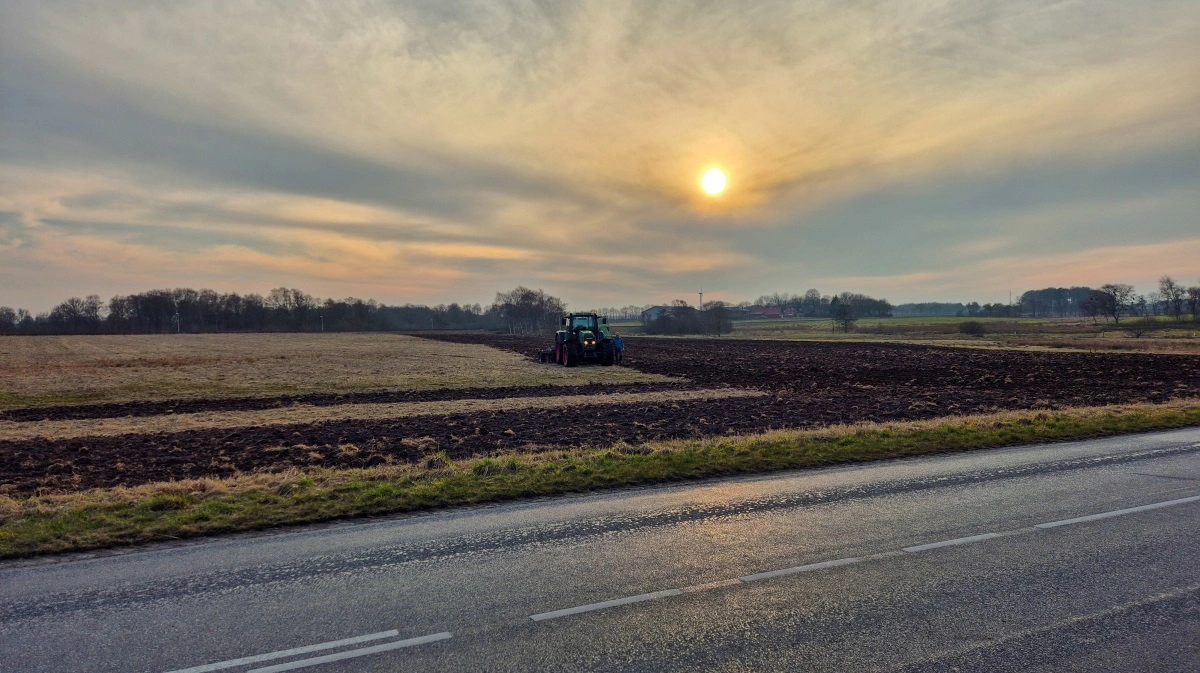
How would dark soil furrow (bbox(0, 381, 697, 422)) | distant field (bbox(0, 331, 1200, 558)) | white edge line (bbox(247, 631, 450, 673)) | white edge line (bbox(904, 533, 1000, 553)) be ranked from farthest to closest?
dark soil furrow (bbox(0, 381, 697, 422)), distant field (bbox(0, 331, 1200, 558)), white edge line (bbox(904, 533, 1000, 553)), white edge line (bbox(247, 631, 450, 673))

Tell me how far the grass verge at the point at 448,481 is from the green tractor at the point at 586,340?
923 inches

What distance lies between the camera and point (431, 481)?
10047 millimetres

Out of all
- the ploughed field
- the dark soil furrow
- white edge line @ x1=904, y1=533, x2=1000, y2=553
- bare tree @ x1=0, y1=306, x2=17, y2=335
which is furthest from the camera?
bare tree @ x1=0, y1=306, x2=17, y2=335

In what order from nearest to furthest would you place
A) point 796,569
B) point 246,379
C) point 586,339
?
point 796,569, point 246,379, point 586,339

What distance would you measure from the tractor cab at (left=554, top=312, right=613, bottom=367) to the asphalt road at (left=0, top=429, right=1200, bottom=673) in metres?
29.1

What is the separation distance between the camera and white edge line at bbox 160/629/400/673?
4.38 metres

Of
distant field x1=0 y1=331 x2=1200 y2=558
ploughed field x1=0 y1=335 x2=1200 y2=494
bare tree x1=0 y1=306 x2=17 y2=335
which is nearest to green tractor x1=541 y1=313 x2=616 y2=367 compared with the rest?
ploughed field x1=0 y1=335 x2=1200 y2=494

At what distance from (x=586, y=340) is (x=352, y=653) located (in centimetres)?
3315

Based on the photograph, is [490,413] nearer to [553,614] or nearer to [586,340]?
[553,614]

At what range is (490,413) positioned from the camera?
19656mm

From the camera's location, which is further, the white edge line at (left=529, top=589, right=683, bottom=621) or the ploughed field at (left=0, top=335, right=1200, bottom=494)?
the ploughed field at (left=0, top=335, right=1200, bottom=494)

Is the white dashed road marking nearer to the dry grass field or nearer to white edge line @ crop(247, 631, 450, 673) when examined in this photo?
white edge line @ crop(247, 631, 450, 673)

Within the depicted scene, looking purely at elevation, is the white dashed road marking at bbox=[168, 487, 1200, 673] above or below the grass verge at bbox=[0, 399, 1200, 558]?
above

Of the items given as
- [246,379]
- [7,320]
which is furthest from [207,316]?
[246,379]
